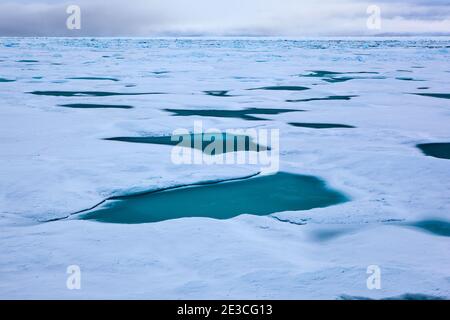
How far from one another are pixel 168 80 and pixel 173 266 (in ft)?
35.0

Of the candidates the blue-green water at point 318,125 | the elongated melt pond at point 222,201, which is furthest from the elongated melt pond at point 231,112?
the elongated melt pond at point 222,201

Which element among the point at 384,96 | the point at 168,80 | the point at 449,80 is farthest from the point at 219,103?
the point at 449,80

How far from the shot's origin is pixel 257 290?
2.06 m

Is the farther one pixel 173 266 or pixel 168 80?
pixel 168 80

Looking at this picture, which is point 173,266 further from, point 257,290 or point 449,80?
point 449,80

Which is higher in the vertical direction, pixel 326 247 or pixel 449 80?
pixel 449 80

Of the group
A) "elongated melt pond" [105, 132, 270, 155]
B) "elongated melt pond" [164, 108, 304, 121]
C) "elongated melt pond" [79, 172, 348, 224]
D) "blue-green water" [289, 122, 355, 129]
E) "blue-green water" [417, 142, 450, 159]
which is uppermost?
"elongated melt pond" [164, 108, 304, 121]
